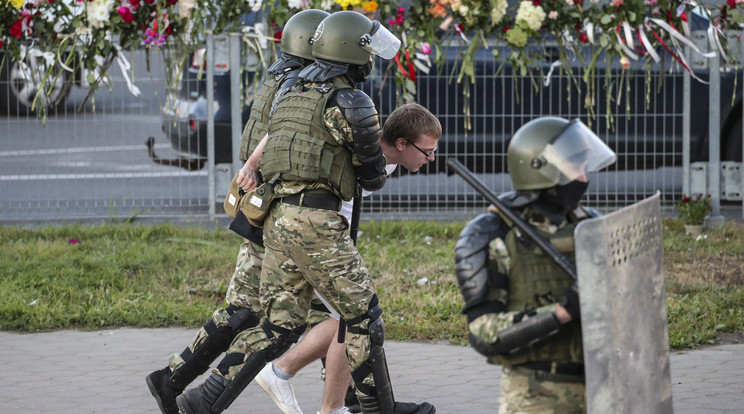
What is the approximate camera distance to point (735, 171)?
9180 mm

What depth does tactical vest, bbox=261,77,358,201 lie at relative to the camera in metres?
4.32

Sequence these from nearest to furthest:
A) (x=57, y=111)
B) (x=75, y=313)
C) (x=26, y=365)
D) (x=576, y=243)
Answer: (x=576, y=243), (x=26, y=365), (x=75, y=313), (x=57, y=111)

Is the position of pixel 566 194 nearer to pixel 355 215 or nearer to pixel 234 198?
pixel 355 215

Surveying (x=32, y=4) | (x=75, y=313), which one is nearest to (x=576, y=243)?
(x=75, y=313)

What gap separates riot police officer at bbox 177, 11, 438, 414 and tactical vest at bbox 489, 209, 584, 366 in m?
1.36

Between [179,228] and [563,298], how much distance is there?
6548 mm

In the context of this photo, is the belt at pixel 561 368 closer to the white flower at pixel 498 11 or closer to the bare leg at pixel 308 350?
the bare leg at pixel 308 350

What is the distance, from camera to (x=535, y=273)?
3012mm

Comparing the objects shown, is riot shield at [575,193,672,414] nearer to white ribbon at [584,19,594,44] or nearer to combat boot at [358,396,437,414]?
combat boot at [358,396,437,414]

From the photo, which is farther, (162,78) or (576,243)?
(162,78)

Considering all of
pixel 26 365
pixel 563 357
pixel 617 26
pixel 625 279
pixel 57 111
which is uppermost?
pixel 617 26

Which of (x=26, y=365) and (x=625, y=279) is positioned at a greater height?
(x=625, y=279)

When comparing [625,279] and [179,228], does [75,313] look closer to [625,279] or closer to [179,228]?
[179,228]

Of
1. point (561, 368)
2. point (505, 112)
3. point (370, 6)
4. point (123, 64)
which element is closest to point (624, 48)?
point (505, 112)
